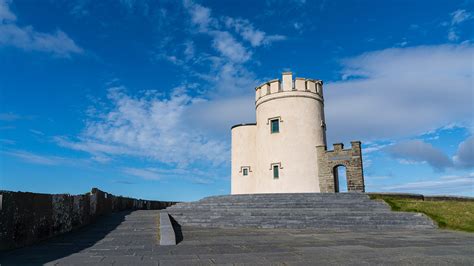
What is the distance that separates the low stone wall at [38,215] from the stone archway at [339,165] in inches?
640

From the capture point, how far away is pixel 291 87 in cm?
2722

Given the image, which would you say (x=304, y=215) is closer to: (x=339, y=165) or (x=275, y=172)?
(x=339, y=165)

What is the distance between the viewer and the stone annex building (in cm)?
2488

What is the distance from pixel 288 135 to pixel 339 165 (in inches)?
174

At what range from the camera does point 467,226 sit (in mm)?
12539

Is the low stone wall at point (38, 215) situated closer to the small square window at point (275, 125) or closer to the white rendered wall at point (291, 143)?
the white rendered wall at point (291, 143)

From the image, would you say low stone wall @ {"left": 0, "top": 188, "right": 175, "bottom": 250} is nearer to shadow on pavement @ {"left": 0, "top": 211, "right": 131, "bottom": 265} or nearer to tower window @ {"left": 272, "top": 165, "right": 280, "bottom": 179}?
shadow on pavement @ {"left": 0, "top": 211, "right": 131, "bottom": 265}

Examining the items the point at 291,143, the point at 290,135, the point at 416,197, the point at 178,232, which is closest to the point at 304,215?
the point at 178,232

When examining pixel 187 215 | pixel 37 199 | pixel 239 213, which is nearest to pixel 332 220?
pixel 239 213

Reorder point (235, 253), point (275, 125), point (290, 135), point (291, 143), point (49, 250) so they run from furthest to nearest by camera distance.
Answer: point (275, 125)
point (290, 135)
point (291, 143)
point (49, 250)
point (235, 253)

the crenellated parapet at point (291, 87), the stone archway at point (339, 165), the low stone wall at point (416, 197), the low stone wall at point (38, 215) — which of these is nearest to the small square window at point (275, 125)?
the crenellated parapet at point (291, 87)

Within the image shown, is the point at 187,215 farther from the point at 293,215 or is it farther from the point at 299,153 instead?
the point at 299,153

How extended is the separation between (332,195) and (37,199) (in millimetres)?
14688

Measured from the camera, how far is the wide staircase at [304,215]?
1323 cm
